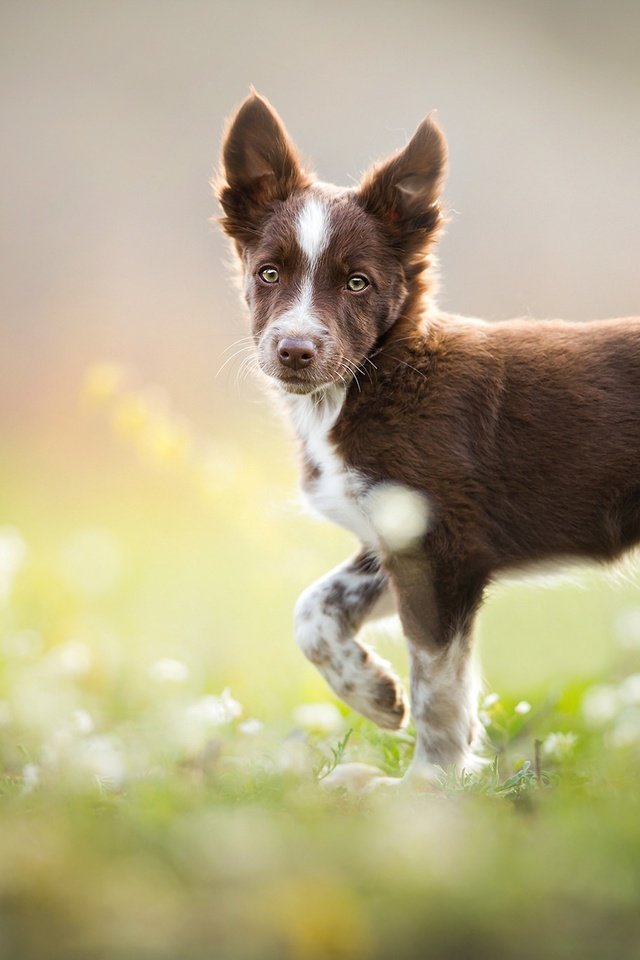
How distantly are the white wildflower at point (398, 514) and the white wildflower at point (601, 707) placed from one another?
2.90 ft

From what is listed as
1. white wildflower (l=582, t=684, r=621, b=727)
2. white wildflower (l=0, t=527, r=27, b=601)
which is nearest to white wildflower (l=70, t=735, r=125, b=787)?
white wildflower (l=0, t=527, r=27, b=601)

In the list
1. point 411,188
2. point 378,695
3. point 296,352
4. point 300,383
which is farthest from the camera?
point 411,188

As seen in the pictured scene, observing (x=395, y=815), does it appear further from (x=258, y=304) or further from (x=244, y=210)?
(x=244, y=210)

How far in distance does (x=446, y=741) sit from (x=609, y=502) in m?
0.95

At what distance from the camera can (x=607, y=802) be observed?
6.89 feet

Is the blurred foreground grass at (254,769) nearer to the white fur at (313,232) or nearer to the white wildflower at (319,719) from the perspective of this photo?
the white wildflower at (319,719)

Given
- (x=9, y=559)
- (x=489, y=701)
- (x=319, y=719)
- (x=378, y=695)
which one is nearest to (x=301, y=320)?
(x=378, y=695)

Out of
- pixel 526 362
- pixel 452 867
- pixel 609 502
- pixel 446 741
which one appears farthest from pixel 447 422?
pixel 452 867

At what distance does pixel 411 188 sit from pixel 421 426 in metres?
0.93

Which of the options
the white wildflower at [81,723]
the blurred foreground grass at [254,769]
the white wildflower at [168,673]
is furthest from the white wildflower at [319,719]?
the white wildflower at [81,723]

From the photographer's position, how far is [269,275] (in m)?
3.60

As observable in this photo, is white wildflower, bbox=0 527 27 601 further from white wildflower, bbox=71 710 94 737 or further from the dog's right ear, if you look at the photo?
the dog's right ear

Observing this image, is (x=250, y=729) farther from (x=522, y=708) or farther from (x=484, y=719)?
(x=522, y=708)

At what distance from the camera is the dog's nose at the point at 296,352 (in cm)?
332
